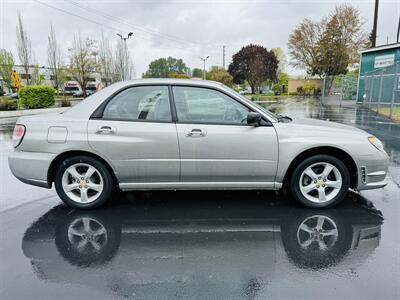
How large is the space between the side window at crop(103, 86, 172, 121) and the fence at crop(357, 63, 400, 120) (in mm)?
14348

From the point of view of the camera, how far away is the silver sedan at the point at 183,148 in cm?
420

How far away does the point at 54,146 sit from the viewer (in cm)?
421

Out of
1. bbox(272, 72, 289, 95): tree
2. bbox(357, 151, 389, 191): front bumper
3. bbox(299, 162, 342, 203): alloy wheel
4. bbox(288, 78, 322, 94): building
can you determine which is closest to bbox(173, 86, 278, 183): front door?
bbox(299, 162, 342, 203): alloy wheel

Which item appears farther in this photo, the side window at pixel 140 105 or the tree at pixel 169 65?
the tree at pixel 169 65

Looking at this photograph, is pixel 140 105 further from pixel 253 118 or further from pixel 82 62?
pixel 82 62

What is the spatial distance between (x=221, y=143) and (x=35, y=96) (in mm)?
22020

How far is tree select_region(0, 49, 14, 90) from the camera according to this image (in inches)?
1676

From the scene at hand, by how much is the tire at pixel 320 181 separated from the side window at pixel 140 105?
1841 mm

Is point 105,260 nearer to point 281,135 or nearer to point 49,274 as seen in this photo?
point 49,274

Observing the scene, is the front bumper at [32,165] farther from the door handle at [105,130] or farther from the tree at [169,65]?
the tree at [169,65]

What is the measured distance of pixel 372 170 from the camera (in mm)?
4293

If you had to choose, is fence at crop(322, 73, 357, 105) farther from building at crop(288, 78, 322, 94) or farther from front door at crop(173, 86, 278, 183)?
front door at crop(173, 86, 278, 183)

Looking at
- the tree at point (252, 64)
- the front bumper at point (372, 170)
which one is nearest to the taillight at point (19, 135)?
the front bumper at point (372, 170)

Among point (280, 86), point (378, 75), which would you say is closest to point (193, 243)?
point (378, 75)
